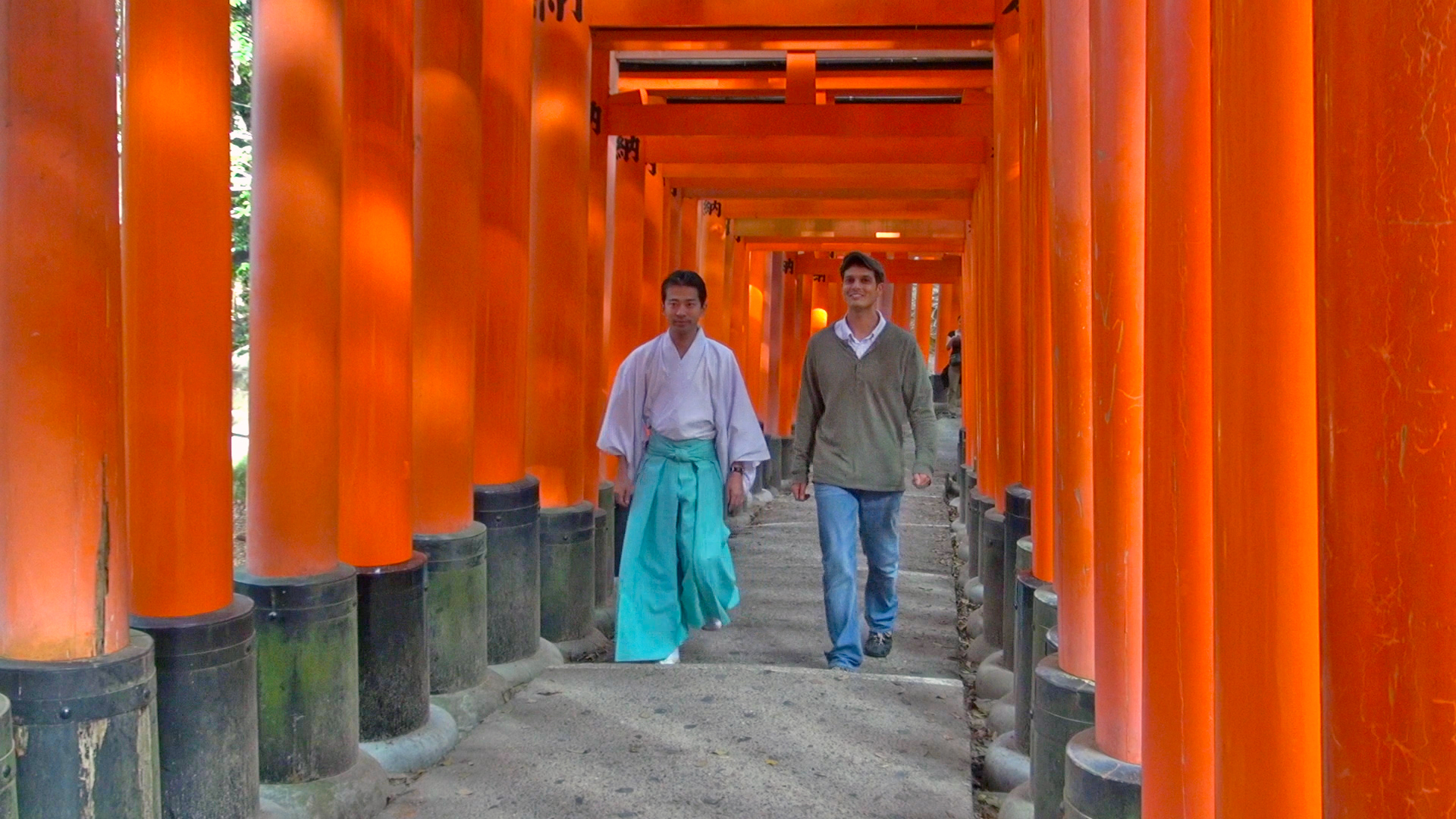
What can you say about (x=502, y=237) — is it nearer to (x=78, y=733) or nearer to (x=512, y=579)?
(x=512, y=579)

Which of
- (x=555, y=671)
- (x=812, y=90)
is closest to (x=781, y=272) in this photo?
(x=812, y=90)

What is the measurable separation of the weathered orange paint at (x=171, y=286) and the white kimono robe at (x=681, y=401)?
301 cm

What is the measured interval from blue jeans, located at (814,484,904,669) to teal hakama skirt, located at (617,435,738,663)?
0.49 meters

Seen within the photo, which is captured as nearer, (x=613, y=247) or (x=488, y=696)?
(x=488, y=696)

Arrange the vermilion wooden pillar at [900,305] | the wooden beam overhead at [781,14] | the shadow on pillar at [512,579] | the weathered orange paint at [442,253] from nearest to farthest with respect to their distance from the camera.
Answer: the weathered orange paint at [442,253]
the shadow on pillar at [512,579]
the wooden beam overhead at [781,14]
the vermilion wooden pillar at [900,305]

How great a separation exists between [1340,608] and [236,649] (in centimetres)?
272

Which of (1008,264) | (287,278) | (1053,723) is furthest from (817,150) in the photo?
(1053,723)

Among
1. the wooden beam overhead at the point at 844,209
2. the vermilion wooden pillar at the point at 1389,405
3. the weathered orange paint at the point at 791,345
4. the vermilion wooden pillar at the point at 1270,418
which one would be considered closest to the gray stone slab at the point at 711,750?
the vermilion wooden pillar at the point at 1270,418

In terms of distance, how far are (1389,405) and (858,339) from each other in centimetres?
481

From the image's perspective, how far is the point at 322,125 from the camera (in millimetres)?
4113

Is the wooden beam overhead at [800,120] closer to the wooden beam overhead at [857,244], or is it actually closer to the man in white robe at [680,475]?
the man in white robe at [680,475]

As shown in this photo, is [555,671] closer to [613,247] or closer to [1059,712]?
[1059,712]

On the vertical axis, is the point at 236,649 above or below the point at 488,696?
above

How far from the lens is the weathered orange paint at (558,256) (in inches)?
269
